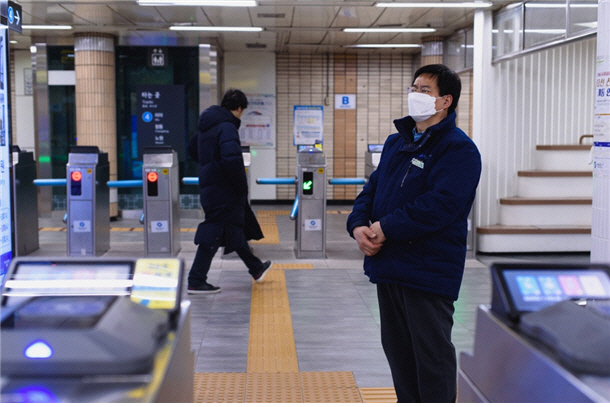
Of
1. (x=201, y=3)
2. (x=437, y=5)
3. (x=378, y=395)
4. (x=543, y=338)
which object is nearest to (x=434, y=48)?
(x=437, y=5)

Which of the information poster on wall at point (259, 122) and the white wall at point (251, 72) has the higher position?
the white wall at point (251, 72)

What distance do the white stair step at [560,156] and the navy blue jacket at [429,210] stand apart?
4785mm

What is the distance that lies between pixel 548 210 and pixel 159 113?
5069 millimetres

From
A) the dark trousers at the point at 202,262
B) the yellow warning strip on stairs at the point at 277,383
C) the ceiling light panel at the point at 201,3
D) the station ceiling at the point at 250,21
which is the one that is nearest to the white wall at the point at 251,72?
the station ceiling at the point at 250,21

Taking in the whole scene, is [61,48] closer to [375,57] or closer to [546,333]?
[375,57]

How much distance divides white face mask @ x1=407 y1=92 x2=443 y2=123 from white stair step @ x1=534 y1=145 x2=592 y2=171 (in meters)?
4.78

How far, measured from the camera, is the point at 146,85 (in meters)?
8.59

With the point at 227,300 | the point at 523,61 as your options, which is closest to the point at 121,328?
the point at 227,300

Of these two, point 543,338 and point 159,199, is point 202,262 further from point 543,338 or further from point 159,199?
point 543,338

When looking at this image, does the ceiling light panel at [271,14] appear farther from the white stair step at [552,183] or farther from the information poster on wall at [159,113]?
the white stair step at [552,183]

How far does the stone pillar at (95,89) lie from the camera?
26.8 feet

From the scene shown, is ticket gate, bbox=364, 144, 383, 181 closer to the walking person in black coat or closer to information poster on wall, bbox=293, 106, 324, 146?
the walking person in black coat

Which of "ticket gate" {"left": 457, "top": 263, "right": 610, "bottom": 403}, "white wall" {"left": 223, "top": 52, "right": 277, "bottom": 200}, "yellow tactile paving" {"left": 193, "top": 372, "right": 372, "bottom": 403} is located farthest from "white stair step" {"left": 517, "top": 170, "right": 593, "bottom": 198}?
"ticket gate" {"left": 457, "top": 263, "right": 610, "bottom": 403}

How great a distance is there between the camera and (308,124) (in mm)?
10195
